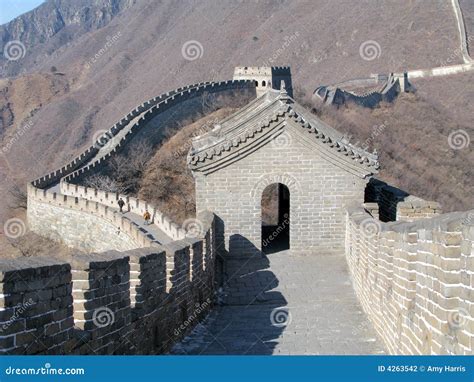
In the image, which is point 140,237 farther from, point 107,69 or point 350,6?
point 107,69

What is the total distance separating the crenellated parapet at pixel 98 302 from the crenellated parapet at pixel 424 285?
2.53 metres

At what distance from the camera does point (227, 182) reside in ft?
51.1

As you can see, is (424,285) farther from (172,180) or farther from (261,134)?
(172,180)

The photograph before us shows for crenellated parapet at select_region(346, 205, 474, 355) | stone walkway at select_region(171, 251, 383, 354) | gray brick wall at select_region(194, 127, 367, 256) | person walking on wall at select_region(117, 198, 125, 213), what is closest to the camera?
crenellated parapet at select_region(346, 205, 474, 355)

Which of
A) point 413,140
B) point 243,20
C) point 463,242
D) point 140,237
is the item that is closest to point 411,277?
point 463,242

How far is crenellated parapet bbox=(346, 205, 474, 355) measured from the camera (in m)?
4.56

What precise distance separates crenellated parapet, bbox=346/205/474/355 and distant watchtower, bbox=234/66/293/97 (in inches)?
1755

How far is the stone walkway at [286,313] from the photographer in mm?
8617

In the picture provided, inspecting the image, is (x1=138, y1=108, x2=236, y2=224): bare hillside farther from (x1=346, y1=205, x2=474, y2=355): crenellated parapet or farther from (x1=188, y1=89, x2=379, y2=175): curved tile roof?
(x1=346, y1=205, x2=474, y2=355): crenellated parapet

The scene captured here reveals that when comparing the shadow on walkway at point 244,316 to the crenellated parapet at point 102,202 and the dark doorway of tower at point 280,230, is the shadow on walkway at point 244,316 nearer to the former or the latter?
the dark doorway of tower at point 280,230

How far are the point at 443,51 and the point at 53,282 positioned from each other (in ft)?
280

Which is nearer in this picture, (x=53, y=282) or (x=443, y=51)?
(x=53, y=282)

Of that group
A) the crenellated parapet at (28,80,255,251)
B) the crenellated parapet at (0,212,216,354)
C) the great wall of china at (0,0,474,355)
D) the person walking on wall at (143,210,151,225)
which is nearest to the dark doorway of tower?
the great wall of china at (0,0,474,355)

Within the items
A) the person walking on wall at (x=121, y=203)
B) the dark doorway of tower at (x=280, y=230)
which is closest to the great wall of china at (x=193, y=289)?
the dark doorway of tower at (x=280, y=230)
